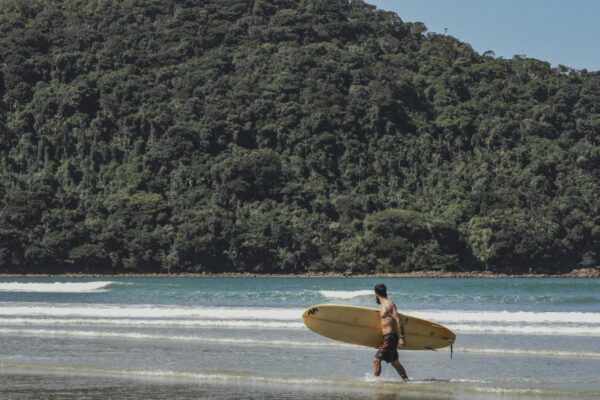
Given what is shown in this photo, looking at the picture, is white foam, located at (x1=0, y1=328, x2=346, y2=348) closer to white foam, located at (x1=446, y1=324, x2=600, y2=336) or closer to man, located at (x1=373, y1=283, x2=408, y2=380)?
white foam, located at (x1=446, y1=324, x2=600, y2=336)

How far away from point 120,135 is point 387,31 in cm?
4476

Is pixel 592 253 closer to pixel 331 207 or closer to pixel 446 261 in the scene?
pixel 446 261

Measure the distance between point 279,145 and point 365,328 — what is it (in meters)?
106

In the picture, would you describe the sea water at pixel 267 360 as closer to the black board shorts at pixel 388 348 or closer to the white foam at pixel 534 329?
the white foam at pixel 534 329

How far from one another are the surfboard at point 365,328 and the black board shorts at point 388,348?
1.45 metres

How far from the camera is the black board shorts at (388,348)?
15.8 m

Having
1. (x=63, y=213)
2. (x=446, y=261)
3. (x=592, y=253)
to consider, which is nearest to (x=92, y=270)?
(x=63, y=213)

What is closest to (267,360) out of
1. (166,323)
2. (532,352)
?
(532,352)

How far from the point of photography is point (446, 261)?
106 metres

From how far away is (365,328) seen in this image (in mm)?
→ 17422

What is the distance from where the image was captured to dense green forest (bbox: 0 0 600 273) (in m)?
107

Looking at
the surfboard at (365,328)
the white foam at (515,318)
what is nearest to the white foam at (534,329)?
the white foam at (515,318)

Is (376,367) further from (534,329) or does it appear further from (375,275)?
(375,275)

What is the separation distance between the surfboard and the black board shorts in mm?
1446
